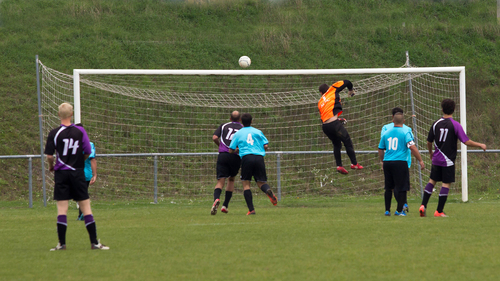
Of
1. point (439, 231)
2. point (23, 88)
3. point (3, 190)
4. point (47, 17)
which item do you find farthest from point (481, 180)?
point (47, 17)

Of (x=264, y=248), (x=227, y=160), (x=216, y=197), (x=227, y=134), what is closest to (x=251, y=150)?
(x=227, y=160)

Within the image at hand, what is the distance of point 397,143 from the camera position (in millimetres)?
9758

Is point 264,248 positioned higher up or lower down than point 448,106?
lower down

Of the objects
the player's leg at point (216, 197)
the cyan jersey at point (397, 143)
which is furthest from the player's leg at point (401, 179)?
the player's leg at point (216, 197)

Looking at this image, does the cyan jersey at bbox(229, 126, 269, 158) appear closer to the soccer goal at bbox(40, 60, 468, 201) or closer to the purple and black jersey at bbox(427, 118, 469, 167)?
the purple and black jersey at bbox(427, 118, 469, 167)

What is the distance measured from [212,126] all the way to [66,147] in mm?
11744

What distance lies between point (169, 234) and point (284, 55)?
1684cm

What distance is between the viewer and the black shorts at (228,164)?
10.9m

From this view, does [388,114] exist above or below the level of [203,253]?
above

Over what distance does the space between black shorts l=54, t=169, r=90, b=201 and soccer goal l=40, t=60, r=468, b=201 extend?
312 inches

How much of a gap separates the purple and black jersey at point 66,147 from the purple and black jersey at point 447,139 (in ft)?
18.9

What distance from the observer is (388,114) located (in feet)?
60.8

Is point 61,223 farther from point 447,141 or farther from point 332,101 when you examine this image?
point 447,141

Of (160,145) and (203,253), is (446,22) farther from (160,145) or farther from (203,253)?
(203,253)
